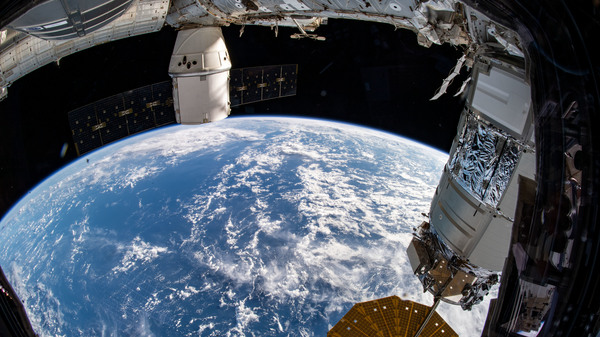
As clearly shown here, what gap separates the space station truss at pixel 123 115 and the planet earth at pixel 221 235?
21.9ft

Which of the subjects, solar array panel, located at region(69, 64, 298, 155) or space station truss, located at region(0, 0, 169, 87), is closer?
space station truss, located at region(0, 0, 169, 87)

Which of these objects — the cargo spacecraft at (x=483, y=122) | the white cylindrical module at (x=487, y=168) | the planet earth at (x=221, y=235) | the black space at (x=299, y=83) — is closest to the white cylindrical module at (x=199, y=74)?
the cargo spacecraft at (x=483, y=122)

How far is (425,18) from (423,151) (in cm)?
1539

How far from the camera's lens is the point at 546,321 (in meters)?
1.09

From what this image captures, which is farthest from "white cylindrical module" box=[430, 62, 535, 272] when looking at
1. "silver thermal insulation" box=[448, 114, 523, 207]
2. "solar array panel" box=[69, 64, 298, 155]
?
"solar array panel" box=[69, 64, 298, 155]

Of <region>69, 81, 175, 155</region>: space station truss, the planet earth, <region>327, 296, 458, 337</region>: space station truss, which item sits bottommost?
the planet earth

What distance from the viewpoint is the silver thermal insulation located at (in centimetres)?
213

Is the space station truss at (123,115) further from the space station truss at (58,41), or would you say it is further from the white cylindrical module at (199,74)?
the space station truss at (58,41)

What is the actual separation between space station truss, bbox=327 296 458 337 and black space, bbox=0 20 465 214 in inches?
136

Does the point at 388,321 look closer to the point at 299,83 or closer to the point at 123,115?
the point at 123,115

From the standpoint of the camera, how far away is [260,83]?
595cm

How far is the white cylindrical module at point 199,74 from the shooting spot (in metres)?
3.85

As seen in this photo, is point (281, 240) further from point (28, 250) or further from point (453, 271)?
point (453, 271)

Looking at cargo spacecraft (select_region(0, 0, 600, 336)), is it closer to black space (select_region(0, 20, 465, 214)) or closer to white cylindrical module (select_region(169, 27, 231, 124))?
white cylindrical module (select_region(169, 27, 231, 124))
